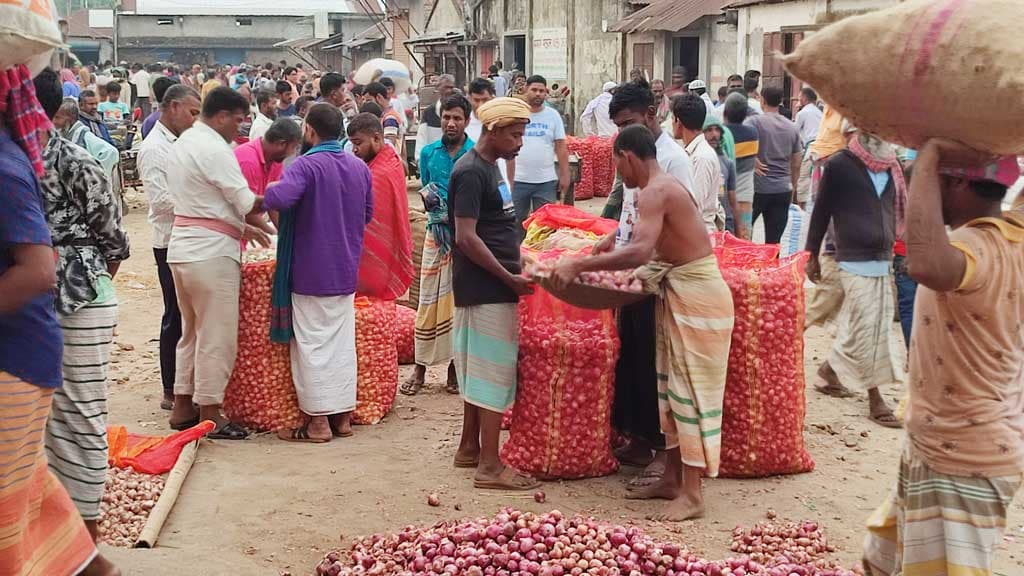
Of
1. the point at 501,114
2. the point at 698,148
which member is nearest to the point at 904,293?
the point at 698,148

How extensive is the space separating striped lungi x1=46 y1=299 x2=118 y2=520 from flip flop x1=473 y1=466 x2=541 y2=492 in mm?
1957

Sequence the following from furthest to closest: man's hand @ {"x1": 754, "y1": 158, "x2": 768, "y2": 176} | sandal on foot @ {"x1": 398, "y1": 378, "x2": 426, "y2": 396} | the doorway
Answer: the doorway, man's hand @ {"x1": 754, "y1": 158, "x2": 768, "y2": 176}, sandal on foot @ {"x1": 398, "y1": 378, "x2": 426, "y2": 396}

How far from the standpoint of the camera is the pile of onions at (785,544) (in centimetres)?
470

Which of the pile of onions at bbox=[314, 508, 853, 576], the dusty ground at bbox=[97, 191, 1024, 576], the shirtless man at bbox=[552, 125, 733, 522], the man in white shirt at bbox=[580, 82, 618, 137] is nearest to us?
the pile of onions at bbox=[314, 508, 853, 576]

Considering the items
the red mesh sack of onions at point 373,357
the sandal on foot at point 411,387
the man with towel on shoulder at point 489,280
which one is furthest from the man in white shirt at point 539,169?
the man with towel on shoulder at point 489,280

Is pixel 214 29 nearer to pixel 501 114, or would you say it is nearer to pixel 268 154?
pixel 268 154

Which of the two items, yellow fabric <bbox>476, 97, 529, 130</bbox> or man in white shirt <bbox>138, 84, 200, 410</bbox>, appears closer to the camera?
yellow fabric <bbox>476, 97, 529, 130</bbox>

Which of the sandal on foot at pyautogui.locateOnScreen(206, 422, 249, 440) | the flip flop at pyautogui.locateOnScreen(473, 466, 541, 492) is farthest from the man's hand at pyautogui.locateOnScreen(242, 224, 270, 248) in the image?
the flip flop at pyautogui.locateOnScreen(473, 466, 541, 492)

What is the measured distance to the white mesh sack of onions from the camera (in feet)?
16.3

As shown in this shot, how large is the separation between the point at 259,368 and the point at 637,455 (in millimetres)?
2222

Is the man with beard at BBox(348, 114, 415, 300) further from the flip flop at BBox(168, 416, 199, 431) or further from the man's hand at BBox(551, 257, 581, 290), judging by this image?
the man's hand at BBox(551, 257, 581, 290)

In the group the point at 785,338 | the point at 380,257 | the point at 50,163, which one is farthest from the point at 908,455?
the point at 380,257

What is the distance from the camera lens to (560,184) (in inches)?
376

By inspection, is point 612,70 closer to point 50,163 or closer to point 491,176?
point 491,176
